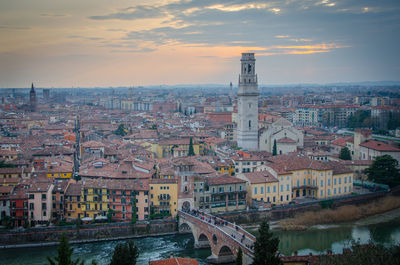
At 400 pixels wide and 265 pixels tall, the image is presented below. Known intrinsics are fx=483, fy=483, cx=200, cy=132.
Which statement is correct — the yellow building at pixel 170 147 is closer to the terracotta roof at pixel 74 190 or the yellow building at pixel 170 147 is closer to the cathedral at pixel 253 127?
the cathedral at pixel 253 127

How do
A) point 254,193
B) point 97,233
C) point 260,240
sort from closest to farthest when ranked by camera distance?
point 260,240
point 97,233
point 254,193

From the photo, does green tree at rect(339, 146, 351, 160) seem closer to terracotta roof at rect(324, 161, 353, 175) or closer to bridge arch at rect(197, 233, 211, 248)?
terracotta roof at rect(324, 161, 353, 175)

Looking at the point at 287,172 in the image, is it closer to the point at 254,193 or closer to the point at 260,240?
the point at 254,193

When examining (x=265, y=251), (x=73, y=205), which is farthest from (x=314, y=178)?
(x=265, y=251)

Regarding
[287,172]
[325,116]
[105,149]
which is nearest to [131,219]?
[287,172]

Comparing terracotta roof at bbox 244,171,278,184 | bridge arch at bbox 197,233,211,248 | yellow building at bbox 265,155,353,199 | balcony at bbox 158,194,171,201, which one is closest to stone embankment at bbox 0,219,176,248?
balcony at bbox 158,194,171,201

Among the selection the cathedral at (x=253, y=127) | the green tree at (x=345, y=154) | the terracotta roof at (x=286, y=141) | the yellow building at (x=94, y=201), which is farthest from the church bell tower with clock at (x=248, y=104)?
the yellow building at (x=94, y=201)

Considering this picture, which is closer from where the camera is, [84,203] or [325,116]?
[84,203]
